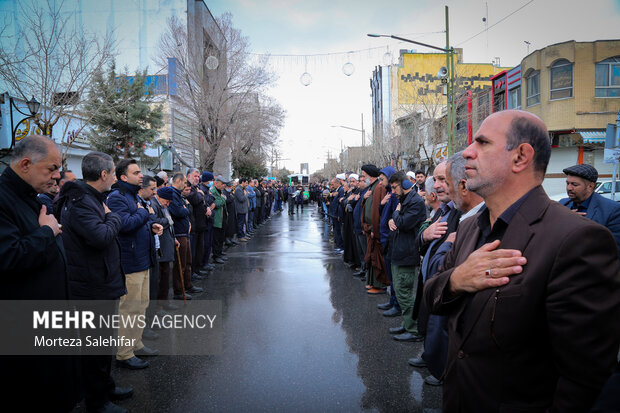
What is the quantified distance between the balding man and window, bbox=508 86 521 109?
27966mm

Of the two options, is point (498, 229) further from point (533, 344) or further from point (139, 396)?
point (139, 396)

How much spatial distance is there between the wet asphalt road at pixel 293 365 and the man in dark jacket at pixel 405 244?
1.51 ft

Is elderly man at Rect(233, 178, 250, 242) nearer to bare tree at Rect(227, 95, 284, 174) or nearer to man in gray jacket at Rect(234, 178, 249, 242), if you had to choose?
man in gray jacket at Rect(234, 178, 249, 242)

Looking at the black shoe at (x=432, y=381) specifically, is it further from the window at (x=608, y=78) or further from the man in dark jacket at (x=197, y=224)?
the window at (x=608, y=78)

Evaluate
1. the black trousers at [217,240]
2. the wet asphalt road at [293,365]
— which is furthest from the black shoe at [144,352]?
the black trousers at [217,240]

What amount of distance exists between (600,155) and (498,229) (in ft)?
88.5

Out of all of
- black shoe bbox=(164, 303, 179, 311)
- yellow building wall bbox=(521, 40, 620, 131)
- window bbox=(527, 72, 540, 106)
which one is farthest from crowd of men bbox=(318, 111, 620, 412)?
window bbox=(527, 72, 540, 106)

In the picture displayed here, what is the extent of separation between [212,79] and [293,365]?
20997 mm

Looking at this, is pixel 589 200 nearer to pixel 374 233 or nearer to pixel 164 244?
pixel 374 233

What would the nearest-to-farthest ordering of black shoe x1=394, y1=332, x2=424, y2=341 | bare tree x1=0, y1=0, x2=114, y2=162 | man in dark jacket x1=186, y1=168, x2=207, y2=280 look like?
black shoe x1=394, y1=332, x2=424, y2=341
man in dark jacket x1=186, y1=168, x2=207, y2=280
bare tree x1=0, y1=0, x2=114, y2=162

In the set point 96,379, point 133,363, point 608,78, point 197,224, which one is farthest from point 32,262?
point 608,78

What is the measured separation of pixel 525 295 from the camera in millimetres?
1401

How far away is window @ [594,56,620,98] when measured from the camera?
2203 cm

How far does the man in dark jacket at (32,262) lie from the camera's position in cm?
234
